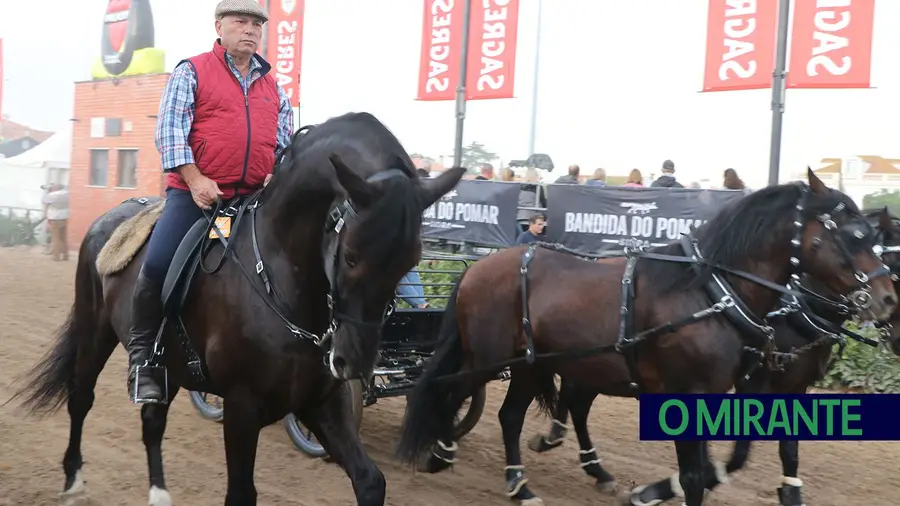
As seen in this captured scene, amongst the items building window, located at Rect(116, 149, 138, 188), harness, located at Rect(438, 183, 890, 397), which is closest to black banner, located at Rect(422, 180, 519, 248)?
harness, located at Rect(438, 183, 890, 397)

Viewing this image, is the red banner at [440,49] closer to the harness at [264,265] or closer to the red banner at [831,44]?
the red banner at [831,44]

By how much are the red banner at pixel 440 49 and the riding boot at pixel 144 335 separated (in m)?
9.63

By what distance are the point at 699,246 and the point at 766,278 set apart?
436mm

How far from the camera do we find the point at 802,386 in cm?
582

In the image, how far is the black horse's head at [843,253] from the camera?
4684 mm

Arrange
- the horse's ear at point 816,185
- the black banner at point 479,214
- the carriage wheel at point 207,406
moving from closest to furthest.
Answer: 1. the horse's ear at point 816,185
2. the carriage wheel at point 207,406
3. the black banner at point 479,214

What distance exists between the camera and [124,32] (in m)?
24.5

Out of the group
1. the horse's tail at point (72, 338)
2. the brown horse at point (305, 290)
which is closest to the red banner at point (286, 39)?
the horse's tail at point (72, 338)

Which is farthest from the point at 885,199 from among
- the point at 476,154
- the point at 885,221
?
the point at 476,154

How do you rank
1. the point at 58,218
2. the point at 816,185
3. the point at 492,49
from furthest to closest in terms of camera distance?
the point at 58,218 → the point at 492,49 → the point at 816,185

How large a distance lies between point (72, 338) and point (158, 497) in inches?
50.5

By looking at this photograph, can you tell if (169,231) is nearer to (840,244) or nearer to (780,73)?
(840,244)

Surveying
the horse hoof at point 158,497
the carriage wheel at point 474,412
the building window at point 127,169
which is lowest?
the horse hoof at point 158,497

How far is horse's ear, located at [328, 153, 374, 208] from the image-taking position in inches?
111
